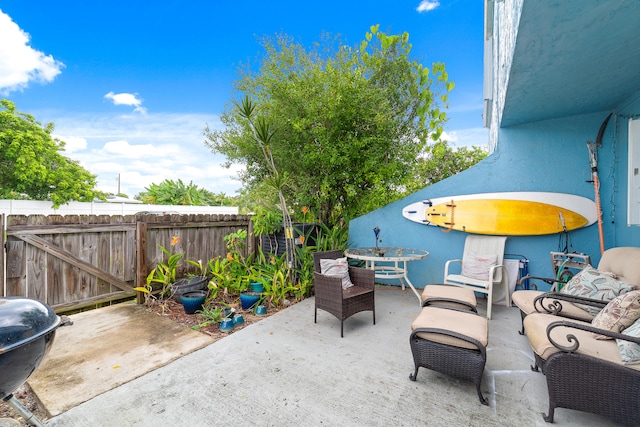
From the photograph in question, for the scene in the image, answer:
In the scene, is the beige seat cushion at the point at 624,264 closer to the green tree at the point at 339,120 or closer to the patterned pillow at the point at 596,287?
the patterned pillow at the point at 596,287

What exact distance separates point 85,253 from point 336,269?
3.13 metres

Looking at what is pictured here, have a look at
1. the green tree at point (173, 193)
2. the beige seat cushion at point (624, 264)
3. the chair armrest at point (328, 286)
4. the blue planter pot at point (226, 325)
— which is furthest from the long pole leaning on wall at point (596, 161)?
the green tree at point (173, 193)

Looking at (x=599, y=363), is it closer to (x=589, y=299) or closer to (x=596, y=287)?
(x=589, y=299)

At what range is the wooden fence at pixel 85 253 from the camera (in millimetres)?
3062

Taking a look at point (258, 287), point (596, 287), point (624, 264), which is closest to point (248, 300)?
point (258, 287)

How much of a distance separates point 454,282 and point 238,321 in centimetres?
287

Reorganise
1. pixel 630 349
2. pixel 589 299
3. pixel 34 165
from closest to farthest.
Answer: pixel 630 349 < pixel 589 299 < pixel 34 165

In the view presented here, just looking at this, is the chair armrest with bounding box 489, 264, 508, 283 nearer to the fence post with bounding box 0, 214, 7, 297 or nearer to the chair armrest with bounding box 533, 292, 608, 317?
the chair armrest with bounding box 533, 292, 608, 317

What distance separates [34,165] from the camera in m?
13.3

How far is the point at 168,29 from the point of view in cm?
642

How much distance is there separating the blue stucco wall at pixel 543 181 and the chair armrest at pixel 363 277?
164 centimetres

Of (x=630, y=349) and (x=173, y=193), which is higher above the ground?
(x=173, y=193)

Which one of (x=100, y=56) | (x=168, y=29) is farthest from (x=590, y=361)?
(x=100, y=56)

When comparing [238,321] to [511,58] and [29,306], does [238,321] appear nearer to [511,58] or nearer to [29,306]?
[29,306]
